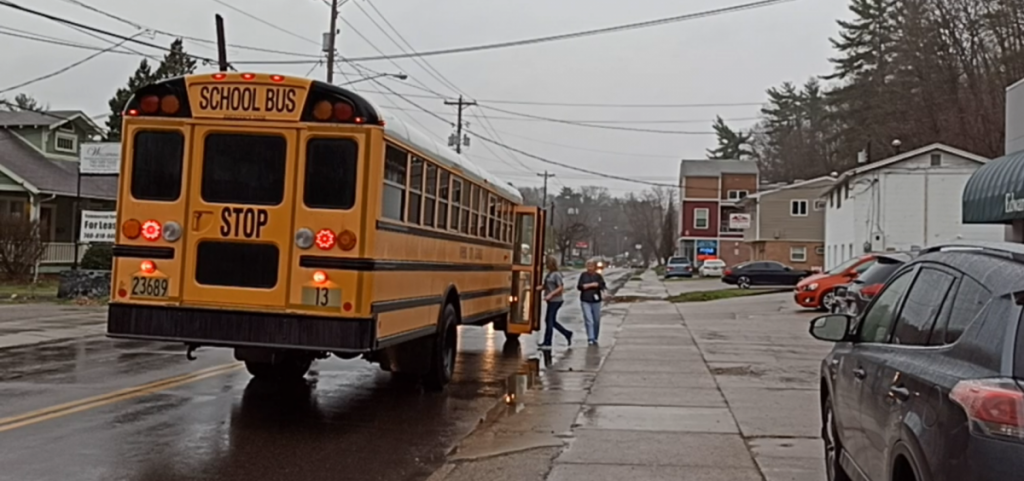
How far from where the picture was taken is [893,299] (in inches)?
219

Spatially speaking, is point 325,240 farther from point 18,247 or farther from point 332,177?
point 18,247

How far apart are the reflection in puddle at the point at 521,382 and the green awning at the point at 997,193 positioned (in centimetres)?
1001

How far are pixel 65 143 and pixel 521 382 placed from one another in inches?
1408

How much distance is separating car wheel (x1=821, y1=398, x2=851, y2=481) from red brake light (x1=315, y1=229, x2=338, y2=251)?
4.32 meters

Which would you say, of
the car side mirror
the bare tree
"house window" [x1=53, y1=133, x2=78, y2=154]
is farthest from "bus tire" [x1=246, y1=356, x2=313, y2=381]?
"house window" [x1=53, y1=133, x2=78, y2=154]

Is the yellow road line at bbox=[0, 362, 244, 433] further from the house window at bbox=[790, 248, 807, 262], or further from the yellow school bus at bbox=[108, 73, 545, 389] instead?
the house window at bbox=[790, 248, 807, 262]

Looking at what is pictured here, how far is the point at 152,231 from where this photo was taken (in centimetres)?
912

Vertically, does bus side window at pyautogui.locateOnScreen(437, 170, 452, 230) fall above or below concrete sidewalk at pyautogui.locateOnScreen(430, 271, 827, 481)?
above

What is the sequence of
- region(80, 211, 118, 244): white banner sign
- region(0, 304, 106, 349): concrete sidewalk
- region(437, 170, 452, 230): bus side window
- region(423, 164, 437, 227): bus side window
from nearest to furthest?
region(423, 164, 437, 227): bus side window < region(437, 170, 452, 230): bus side window < region(0, 304, 106, 349): concrete sidewalk < region(80, 211, 118, 244): white banner sign

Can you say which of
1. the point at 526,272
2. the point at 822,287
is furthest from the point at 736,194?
the point at 526,272

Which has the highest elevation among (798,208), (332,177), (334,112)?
(798,208)

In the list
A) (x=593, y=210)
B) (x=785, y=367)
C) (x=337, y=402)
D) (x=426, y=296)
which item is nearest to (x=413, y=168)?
(x=426, y=296)

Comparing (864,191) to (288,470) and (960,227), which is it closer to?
(960,227)

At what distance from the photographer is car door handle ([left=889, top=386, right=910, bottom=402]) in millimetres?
4294
